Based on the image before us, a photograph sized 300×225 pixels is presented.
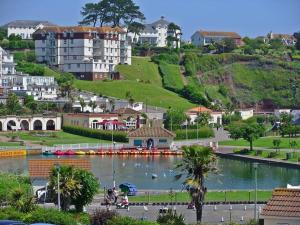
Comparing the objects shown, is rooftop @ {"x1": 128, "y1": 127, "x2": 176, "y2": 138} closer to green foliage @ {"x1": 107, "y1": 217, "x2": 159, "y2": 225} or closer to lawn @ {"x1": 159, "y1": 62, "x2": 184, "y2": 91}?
lawn @ {"x1": 159, "y1": 62, "x2": 184, "y2": 91}

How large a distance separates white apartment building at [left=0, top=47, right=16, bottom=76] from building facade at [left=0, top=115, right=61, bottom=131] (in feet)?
69.5

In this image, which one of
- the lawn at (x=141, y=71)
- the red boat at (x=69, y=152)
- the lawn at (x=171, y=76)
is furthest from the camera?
the lawn at (x=141, y=71)

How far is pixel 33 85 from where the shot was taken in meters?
119

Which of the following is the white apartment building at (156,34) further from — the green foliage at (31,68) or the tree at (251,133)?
the tree at (251,133)

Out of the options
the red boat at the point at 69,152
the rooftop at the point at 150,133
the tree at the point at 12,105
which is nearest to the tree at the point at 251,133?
the rooftop at the point at 150,133

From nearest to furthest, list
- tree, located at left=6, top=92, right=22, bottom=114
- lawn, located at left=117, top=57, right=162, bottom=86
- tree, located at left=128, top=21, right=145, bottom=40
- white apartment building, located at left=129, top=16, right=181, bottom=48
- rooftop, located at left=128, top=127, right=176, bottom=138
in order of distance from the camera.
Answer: rooftop, located at left=128, top=127, right=176, bottom=138 → tree, located at left=6, top=92, right=22, bottom=114 → lawn, located at left=117, top=57, right=162, bottom=86 → tree, located at left=128, top=21, right=145, bottom=40 → white apartment building, located at left=129, top=16, right=181, bottom=48

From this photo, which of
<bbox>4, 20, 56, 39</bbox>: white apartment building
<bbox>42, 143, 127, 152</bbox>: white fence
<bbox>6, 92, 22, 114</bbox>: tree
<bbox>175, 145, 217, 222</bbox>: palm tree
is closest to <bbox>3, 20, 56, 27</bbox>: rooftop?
<bbox>4, 20, 56, 39</bbox>: white apartment building

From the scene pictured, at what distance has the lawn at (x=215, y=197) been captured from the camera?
49.1m

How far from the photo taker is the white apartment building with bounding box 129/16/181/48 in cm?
16600

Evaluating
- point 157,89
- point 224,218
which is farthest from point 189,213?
point 157,89

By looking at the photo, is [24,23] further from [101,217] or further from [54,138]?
[101,217]

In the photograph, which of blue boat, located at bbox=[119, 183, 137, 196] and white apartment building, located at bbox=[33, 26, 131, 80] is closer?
blue boat, located at bbox=[119, 183, 137, 196]

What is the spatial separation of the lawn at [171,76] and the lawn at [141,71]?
3.04 feet

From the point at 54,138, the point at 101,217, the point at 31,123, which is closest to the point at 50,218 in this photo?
the point at 101,217
